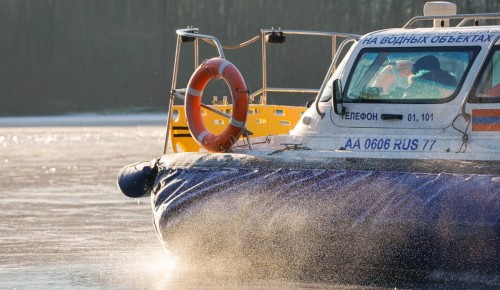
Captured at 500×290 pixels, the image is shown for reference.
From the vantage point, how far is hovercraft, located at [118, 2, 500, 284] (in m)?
7.57

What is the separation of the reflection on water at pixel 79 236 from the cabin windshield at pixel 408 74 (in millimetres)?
1468

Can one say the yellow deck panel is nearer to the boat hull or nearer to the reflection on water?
the reflection on water

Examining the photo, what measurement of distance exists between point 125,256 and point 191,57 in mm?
51338

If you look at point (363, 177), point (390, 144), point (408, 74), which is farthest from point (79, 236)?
point (363, 177)

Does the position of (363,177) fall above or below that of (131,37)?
above

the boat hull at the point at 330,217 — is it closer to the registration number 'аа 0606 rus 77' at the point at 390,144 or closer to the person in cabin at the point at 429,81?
the registration number 'аа 0606 rus 77' at the point at 390,144

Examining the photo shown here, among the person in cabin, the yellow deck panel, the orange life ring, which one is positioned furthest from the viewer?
the yellow deck panel

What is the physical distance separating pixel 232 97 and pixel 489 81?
1.62 metres

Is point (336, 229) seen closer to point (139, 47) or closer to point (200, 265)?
point (200, 265)

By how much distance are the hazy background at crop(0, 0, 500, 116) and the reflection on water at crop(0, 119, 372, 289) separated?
41.7 metres

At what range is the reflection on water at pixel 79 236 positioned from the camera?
7846mm

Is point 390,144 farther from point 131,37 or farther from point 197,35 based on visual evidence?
point 131,37

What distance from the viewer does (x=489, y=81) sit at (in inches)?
327

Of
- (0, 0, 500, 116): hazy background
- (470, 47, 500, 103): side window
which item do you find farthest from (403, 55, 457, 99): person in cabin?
(0, 0, 500, 116): hazy background
